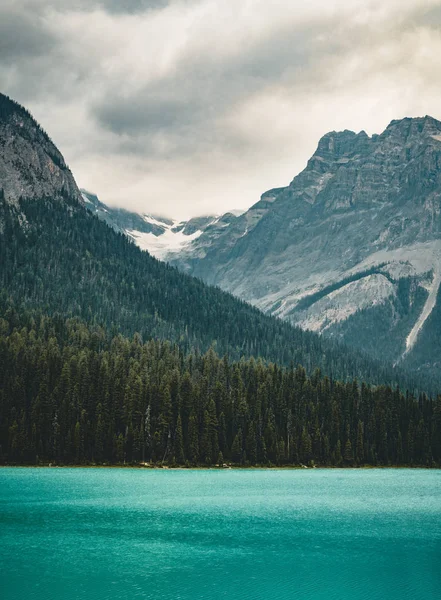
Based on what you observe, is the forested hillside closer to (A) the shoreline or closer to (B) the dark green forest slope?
(B) the dark green forest slope

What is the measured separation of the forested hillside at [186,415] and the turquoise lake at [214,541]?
27.6 metres

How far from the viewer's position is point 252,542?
224 feet

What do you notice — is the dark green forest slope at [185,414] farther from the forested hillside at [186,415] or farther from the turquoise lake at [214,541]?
the turquoise lake at [214,541]

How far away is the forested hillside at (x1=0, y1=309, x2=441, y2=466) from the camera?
146m

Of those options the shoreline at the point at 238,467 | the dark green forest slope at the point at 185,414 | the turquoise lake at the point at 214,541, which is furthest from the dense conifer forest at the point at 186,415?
the turquoise lake at the point at 214,541

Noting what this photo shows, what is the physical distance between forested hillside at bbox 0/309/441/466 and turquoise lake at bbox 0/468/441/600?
27.6 meters

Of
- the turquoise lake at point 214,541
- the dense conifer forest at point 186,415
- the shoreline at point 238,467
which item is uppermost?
the dense conifer forest at point 186,415

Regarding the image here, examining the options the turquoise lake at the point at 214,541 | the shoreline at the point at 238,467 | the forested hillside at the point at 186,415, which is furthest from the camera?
the forested hillside at the point at 186,415

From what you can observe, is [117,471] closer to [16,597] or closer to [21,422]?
[21,422]

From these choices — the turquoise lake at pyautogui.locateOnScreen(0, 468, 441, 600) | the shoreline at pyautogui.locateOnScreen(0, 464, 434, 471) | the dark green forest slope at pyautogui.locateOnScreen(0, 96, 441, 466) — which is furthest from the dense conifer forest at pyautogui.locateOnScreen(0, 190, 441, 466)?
the turquoise lake at pyautogui.locateOnScreen(0, 468, 441, 600)

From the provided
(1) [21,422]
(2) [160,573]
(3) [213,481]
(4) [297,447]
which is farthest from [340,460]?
(2) [160,573]

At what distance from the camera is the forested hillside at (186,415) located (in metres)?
146

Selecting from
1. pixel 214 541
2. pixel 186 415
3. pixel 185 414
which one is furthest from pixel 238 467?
pixel 214 541

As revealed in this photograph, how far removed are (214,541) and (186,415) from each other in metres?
90.1
